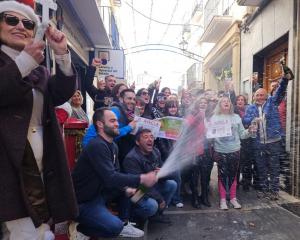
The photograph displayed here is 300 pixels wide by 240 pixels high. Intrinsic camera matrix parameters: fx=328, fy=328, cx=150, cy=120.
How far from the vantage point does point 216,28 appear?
1212 centimetres

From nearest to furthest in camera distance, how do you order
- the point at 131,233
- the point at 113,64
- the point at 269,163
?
the point at 131,233
the point at 269,163
the point at 113,64

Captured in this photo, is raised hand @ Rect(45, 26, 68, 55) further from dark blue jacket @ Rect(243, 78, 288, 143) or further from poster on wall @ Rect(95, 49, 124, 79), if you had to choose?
poster on wall @ Rect(95, 49, 124, 79)

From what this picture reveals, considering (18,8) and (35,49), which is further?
(18,8)

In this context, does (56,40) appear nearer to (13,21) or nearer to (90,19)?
(13,21)

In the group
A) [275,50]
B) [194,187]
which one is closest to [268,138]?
[194,187]

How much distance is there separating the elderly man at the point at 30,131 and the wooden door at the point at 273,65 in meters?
5.98

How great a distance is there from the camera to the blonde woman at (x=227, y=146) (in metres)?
5.08

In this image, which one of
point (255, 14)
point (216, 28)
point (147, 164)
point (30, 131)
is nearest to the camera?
point (30, 131)

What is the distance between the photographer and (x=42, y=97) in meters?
1.76

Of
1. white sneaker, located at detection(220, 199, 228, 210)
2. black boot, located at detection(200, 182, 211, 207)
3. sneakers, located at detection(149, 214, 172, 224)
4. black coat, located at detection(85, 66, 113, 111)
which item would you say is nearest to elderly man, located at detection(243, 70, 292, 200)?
white sneaker, located at detection(220, 199, 228, 210)

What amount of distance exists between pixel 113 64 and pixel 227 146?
5200mm

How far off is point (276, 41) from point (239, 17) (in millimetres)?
3551

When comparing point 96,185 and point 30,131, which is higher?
point 30,131

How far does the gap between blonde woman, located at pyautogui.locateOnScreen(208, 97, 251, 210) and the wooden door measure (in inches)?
94.8
